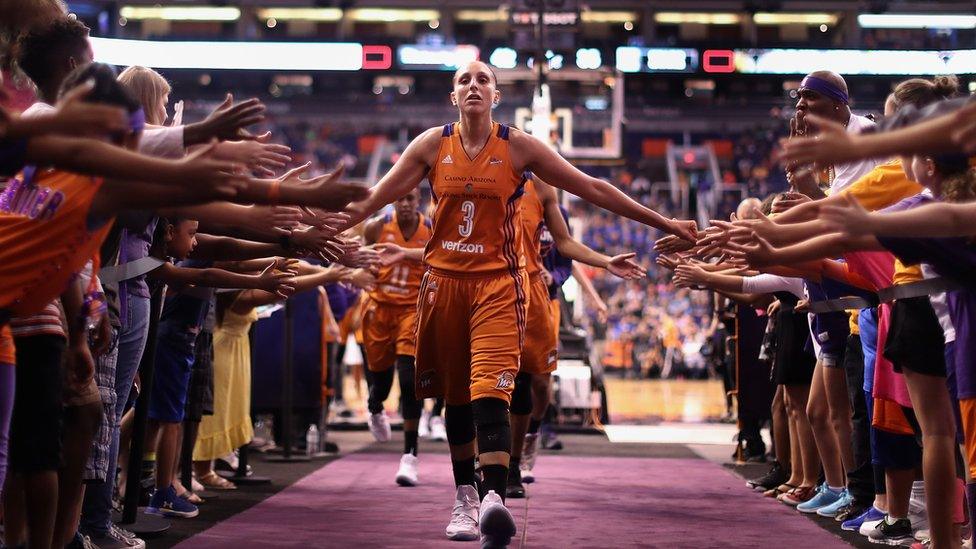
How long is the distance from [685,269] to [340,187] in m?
2.95

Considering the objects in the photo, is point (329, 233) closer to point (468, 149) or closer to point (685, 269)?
point (468, 149)

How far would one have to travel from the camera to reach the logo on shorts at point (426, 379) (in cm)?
541

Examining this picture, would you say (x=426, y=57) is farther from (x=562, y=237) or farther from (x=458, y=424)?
(x=458, y=424)

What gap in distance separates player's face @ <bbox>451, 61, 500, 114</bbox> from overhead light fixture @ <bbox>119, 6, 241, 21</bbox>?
36267 millimetres

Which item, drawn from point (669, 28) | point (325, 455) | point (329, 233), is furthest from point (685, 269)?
point (669, 28)

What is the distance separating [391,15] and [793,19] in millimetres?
15416

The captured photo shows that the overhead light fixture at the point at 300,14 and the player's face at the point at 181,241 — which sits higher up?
the overhead light fixture at the point at 300,14

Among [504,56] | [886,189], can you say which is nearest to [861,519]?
[886,189]

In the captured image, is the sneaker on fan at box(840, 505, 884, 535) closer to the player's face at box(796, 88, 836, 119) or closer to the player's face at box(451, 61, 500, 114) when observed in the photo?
the player's face at box(796, 88, 836, 119)

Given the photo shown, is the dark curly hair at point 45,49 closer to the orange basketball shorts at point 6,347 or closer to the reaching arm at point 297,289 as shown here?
the orange basketball shorts at point 6,347

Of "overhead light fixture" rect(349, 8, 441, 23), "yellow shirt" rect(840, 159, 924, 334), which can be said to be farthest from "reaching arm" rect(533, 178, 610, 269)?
"overhead light fixture" rect(349, 8, 441, 23)

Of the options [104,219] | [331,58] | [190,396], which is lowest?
[190,396]

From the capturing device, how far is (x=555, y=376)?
11.5m

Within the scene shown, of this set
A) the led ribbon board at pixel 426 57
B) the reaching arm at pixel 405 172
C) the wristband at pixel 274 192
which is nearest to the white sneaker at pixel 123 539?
the reaching arm at pixel 405 172
